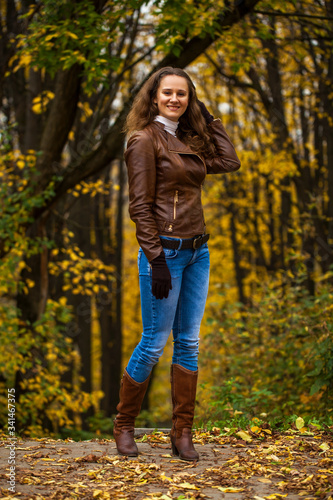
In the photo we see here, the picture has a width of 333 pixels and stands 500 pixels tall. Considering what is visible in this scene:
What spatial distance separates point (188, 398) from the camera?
12.1 ft

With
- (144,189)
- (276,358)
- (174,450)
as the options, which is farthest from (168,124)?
(276,358)

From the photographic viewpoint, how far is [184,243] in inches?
138

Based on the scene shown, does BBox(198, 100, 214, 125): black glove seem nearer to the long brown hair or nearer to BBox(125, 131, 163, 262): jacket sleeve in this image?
the long brown hair

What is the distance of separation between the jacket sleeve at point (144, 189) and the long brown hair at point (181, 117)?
0.77 feet

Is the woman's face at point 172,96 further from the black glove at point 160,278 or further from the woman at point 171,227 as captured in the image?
the black glove at point 160,278

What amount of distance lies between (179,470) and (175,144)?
6.83ft

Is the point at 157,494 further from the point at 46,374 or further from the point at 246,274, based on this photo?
the point at 246,274

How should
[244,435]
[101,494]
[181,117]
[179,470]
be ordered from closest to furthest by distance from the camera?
[101,494], [179,470], [181,117], [244,435]

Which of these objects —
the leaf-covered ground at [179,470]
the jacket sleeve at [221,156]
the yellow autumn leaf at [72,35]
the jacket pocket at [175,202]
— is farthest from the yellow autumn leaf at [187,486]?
the yellow autumn leaf at [72,35]

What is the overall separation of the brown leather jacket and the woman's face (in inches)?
4.4

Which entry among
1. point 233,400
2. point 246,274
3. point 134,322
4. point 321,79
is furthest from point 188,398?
point 134,322

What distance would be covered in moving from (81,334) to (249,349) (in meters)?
7.27

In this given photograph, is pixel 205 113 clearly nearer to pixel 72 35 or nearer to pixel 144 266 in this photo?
pixel 144 266

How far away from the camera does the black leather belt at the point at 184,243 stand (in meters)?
3.47
